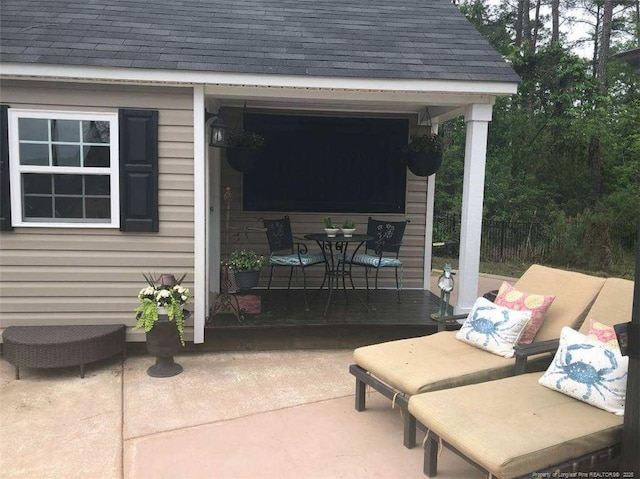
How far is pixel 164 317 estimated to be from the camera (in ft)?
13.1

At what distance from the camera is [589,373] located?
262cm

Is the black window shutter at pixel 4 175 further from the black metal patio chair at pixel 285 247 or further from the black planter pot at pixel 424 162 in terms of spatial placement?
the black planter pot at pixel 424 162

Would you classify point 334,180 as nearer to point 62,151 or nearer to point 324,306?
point 324,306

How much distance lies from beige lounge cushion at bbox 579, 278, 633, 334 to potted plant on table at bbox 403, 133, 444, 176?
276 cm

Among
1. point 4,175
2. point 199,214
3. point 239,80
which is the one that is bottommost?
point 199,214

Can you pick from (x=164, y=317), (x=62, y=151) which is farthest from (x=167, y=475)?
(x=62, y=151)

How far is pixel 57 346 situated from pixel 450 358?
2.84 meters

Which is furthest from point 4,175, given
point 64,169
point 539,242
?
point 539,242

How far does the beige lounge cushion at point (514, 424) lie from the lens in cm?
221

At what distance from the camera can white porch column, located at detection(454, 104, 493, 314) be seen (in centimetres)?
473

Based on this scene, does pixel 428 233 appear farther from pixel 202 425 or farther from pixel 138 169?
pixel 202 425

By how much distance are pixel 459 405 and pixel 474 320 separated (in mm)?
1060

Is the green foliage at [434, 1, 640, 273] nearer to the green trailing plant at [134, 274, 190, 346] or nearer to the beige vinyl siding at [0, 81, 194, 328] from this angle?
the beige vinyl siding at [0, 81, 194, 328]

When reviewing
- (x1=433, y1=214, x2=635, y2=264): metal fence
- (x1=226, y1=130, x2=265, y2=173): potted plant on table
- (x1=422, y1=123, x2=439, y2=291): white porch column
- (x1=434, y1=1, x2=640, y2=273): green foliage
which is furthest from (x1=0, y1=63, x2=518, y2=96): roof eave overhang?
(x1=434, y1=1, x2=640, y2=273): green foliage
